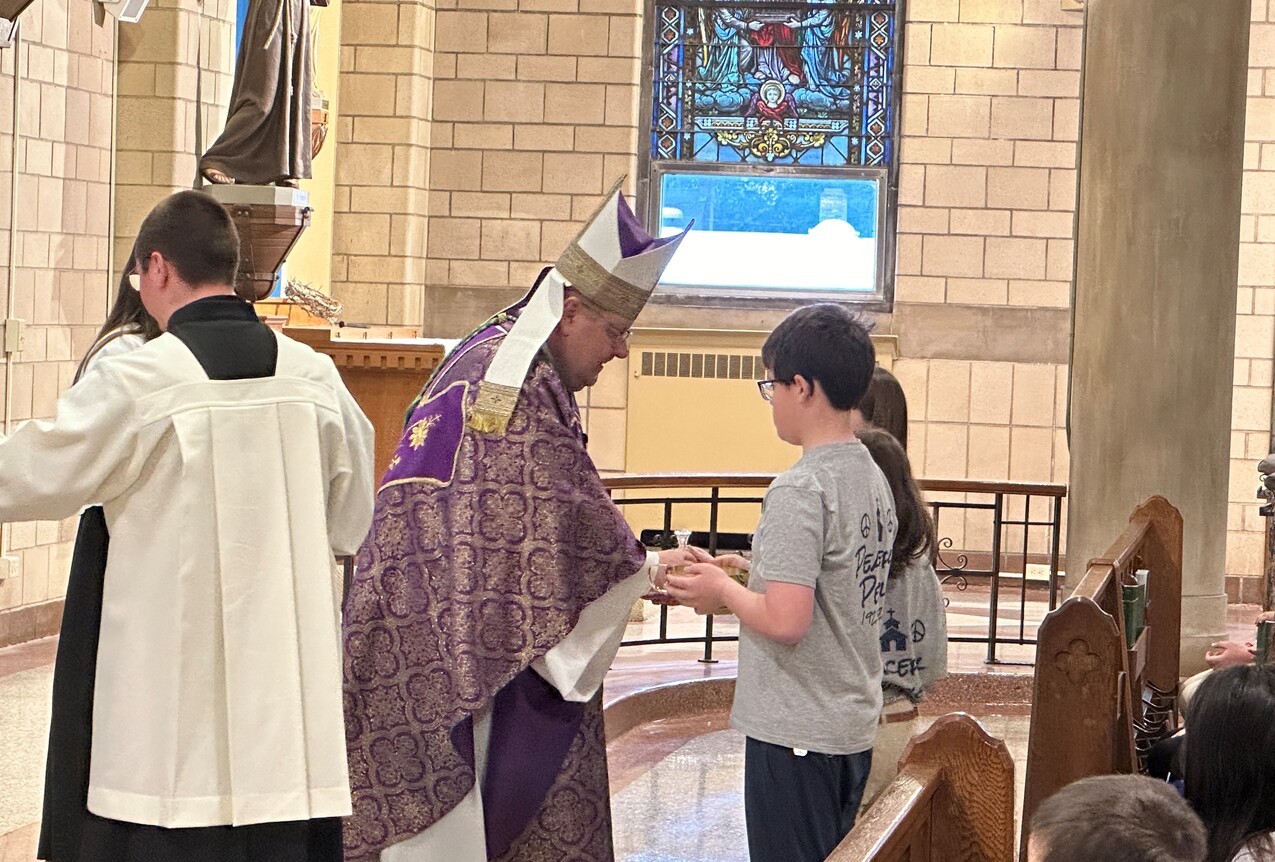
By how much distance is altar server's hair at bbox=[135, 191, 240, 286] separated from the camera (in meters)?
2.90

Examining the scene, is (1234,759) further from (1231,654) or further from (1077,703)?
(1231,654)

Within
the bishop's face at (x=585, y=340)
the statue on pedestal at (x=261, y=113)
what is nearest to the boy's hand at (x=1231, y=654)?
the bishop's face at (x=585, y=340)

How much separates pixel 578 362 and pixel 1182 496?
174 inches

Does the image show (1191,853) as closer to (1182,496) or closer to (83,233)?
(1182,496)

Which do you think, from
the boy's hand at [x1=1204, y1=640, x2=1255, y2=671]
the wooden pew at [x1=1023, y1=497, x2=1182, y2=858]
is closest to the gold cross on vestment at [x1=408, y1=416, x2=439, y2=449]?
the wooden pew at [x1=1023, y1=497, x2=1182, y2=858]

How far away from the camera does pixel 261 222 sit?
24.8ft

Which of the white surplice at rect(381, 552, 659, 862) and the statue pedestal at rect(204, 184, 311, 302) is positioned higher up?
the statue pedestal at rect(204, 184, 311, 302)

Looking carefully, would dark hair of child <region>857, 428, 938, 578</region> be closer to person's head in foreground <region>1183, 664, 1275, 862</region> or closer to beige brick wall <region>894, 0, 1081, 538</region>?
person's head in foreground <region>1183, 664, 1275, 862</region>

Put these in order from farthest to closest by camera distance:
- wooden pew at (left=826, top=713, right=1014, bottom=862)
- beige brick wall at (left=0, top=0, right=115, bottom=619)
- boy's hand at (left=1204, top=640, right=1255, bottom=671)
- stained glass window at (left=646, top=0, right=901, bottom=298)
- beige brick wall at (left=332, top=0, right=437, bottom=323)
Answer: stained glass window at (left=646, top=0, right=901, bottom=298) < beige brick wall at (left=332, top=0, right=437, bottom=323) < beige brick wall at (left=0, top=0, right=115, bottom=619) < boy's hand at (left=1204, top=640, right=1255, bottom=671) < wooden pew at (left=826, top=713, right=1014, bottom=862)

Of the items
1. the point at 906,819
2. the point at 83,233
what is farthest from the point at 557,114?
the point at 906,819

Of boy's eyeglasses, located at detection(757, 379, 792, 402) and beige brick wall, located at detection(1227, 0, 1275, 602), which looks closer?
boy's eyeglasses, located at detection(757, 379, 792, 402)

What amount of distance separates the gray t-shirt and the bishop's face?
0.38 meters

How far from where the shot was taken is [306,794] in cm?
290

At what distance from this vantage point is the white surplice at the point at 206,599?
9.29 feet
